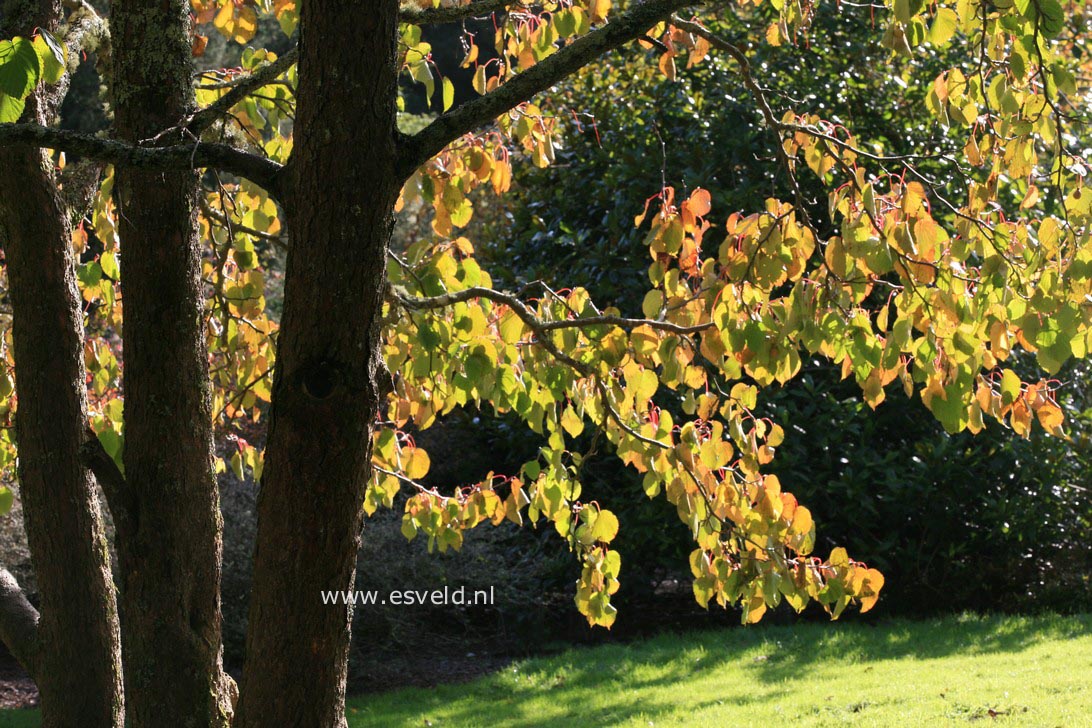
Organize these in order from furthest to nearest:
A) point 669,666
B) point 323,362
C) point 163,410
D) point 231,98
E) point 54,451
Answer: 1. point 669,666
2. point 54,451
3. point 163,410
4. point 231,98
5. point 323,362

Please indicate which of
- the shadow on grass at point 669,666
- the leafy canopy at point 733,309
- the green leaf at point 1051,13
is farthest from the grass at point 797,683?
the green leaf at point 1051,13

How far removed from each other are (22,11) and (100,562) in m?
1.38

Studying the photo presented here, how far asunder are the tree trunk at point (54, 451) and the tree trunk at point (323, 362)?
1055 mm

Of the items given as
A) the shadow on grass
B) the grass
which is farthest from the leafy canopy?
the shadow on grass

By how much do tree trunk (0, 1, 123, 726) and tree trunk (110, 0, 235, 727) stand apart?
0.30m

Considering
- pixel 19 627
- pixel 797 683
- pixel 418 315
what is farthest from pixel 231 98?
pixel 797 683

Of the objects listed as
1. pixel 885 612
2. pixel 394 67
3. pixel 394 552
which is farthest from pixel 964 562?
pixel 394 67

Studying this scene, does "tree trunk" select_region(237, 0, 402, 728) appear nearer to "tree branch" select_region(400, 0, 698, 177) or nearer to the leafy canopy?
"tree branch" select_region(400, 0, 698, 177)

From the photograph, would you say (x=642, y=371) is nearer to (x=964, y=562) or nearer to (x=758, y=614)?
(x=758, y=614)

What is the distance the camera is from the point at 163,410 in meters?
2.62

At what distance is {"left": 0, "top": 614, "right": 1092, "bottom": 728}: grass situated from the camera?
18.5 feet

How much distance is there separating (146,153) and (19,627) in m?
1.68

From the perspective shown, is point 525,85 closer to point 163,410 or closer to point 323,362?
point 323,362

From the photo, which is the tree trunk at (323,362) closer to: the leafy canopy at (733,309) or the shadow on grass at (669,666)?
the leafy canopy at (733,309)
